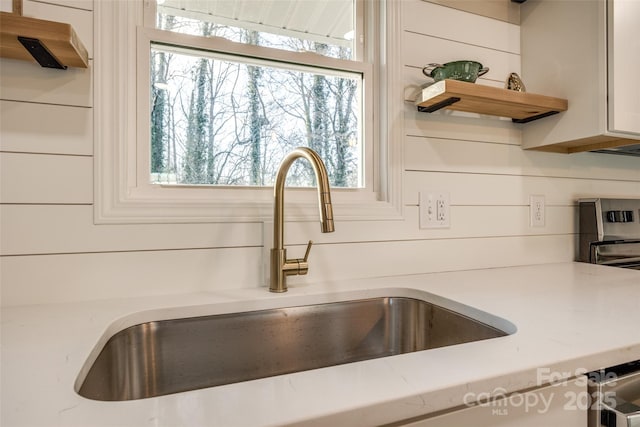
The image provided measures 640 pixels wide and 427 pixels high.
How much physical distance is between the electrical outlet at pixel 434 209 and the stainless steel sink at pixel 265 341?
13.3 inches

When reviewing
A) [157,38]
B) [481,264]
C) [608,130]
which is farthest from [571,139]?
[157,38]

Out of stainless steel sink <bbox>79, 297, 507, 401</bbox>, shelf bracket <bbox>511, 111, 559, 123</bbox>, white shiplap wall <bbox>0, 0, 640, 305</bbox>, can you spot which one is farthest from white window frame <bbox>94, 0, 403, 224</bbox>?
shelf bracket <bbox>511, 111, 559, 123</bbox>

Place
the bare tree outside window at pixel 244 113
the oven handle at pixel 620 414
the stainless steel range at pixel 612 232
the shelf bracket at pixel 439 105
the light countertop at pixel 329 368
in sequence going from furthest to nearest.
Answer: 1. the stainless steel range at pixel 612 232
2. the shelf bracket at pixel 439 105
3. the bare tree outside window at pixel 244 113
4. the oven handle at pixel 620 414
5. the light countertop at pixel 329 368

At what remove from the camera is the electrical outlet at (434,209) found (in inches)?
46.9

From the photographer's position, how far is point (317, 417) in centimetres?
39

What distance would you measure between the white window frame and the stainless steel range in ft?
2.82

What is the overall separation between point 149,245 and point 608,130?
1.42m

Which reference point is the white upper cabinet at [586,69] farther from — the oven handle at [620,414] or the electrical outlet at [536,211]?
the oven handle at [620,414]

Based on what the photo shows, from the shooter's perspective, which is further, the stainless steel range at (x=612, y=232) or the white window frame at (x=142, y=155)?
the stainless steel range at (x=612, y=232)

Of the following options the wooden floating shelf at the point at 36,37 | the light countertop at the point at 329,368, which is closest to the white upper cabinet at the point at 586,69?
the light countertop at the point at 329,368

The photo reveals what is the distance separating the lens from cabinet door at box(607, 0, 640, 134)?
1077 mm

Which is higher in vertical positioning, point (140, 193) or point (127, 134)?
point (127, 134)

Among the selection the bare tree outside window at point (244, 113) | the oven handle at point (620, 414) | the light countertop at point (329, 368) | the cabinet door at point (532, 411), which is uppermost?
the bare tree outside window at point (244, 113)

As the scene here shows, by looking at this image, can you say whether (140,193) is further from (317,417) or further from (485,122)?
(485,122)
